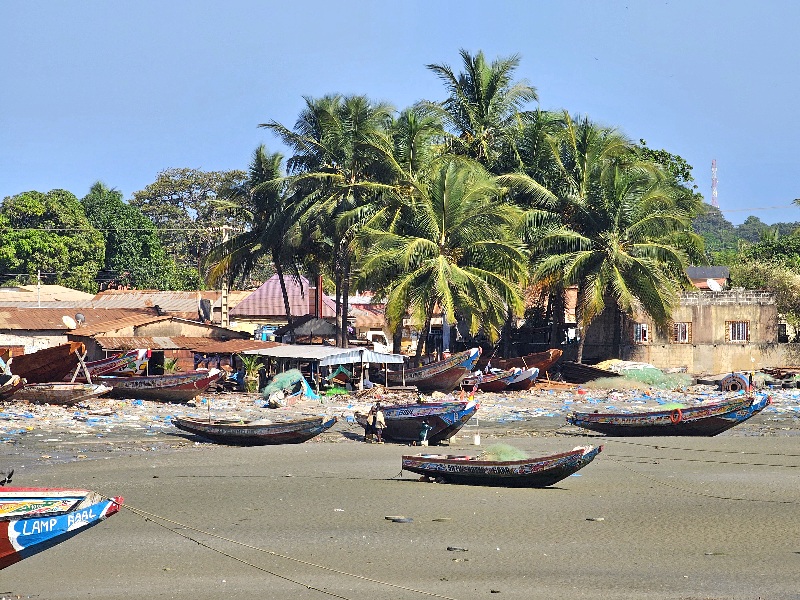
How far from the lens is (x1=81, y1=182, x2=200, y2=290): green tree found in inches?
2926

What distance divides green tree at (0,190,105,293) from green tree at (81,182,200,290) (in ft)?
6.71

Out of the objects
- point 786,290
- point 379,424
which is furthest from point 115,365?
point 786,290

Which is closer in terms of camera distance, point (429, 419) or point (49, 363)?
point (429, 419)

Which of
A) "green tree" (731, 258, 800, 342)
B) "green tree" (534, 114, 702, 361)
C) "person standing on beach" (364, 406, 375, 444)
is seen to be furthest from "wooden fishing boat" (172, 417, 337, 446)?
"green tree" (731, 258, 800, 342)

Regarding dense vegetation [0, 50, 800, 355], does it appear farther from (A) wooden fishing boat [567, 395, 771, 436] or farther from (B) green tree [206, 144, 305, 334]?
(A) wooden fishing boat [567, 395, 771, 436]

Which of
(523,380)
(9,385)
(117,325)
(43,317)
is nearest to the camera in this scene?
(9,385)

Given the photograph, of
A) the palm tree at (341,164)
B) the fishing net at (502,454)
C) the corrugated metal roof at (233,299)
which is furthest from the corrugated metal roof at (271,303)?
the fishing net at (502,454)

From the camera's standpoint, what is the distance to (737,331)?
143 feet

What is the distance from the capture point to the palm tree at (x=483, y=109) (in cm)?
4544

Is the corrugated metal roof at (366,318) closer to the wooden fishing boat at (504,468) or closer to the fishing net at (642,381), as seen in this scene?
the fishing net at (642,381)

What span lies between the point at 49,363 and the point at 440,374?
12.9 metres

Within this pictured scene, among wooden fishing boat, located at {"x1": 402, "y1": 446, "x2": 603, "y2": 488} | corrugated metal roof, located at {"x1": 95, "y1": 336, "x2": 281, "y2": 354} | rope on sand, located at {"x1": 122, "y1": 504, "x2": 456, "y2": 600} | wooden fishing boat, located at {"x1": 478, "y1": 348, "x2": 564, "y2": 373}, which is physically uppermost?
corrugated metal roof, located at {"x1": 95, "y1": 336, "x2": 281, "y2": 354}

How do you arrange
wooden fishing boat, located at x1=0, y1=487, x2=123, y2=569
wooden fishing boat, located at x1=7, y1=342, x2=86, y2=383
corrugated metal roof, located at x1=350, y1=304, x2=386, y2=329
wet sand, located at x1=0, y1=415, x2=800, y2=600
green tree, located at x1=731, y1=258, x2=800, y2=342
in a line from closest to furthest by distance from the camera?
wooden fishing boat, located at x1=0, y1=487, x2=123, y2=569 → wet sand, located at x1=0, y1=415, x2=800, y2=600 → wooden fishing boat, located at x1=7, y1=342, x2=86, y2=383 → green tree, located at x1=731, y1=258, x2=800, y2=342 → corrugated metal roof, located at x1=350, y1=304, x2=386, y2=329

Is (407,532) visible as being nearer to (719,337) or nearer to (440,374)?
(440,374)
